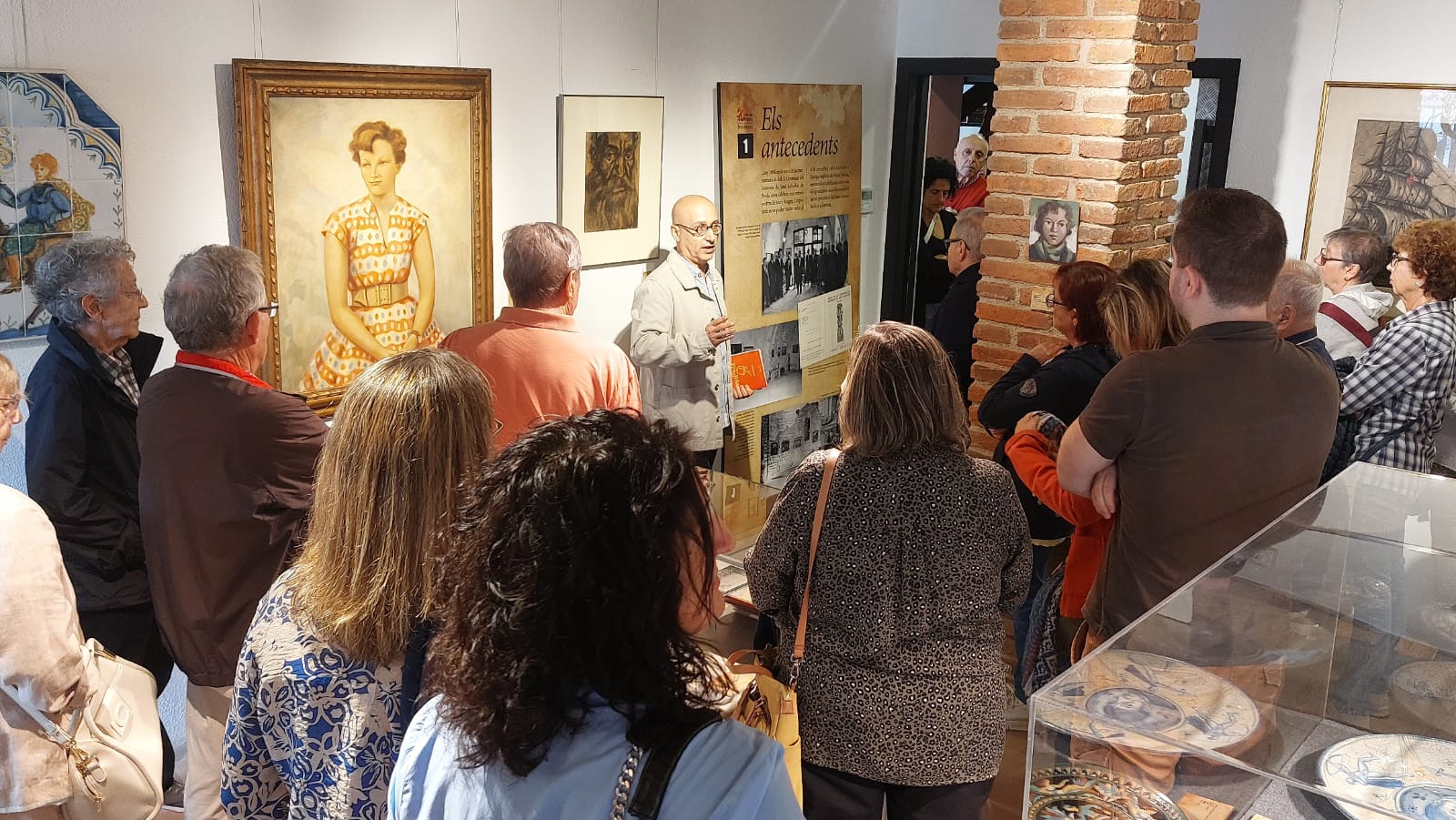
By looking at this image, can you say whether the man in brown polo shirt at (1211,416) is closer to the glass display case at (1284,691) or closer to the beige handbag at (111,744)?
the glass display case at (1284,691)

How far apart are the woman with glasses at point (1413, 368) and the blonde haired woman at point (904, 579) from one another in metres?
2.51

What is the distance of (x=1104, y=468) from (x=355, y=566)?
1789 millimetres

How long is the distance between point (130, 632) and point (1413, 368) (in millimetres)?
4286

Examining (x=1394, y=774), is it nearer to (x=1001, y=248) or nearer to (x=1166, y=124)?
(x=1001, y=248)

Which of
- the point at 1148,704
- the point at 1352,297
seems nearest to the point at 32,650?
the point at 1148,704

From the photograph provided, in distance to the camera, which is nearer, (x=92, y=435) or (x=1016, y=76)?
(x=92, y=435)

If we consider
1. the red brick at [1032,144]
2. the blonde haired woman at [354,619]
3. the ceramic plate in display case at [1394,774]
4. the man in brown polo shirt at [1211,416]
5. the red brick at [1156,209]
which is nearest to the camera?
the ceramic plate in display case at [1394,774]

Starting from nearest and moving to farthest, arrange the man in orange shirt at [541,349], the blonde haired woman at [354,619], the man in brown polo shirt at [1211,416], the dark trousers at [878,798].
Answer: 1. the blonde haired woman at [354,619]
2. the dark trousers at [878,798]
3. the man in brown polo shirt at [1211,416]
4. the man in orange shirt at [541,349]

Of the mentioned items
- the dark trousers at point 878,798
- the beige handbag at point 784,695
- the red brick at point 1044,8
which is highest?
the red brick at point 1044,8

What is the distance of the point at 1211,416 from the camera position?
2693 millimetres

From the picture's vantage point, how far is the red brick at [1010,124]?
500 cm

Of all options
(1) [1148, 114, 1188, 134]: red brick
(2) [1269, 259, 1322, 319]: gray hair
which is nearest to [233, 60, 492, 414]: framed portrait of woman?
(1) [1148, 114, 1188, 134]: red brick

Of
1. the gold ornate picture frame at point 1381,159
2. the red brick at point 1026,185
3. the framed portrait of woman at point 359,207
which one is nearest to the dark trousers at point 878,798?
the framed portrait of woman at point 359,207

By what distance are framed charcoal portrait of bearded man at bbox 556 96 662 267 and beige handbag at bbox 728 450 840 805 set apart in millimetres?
2841
